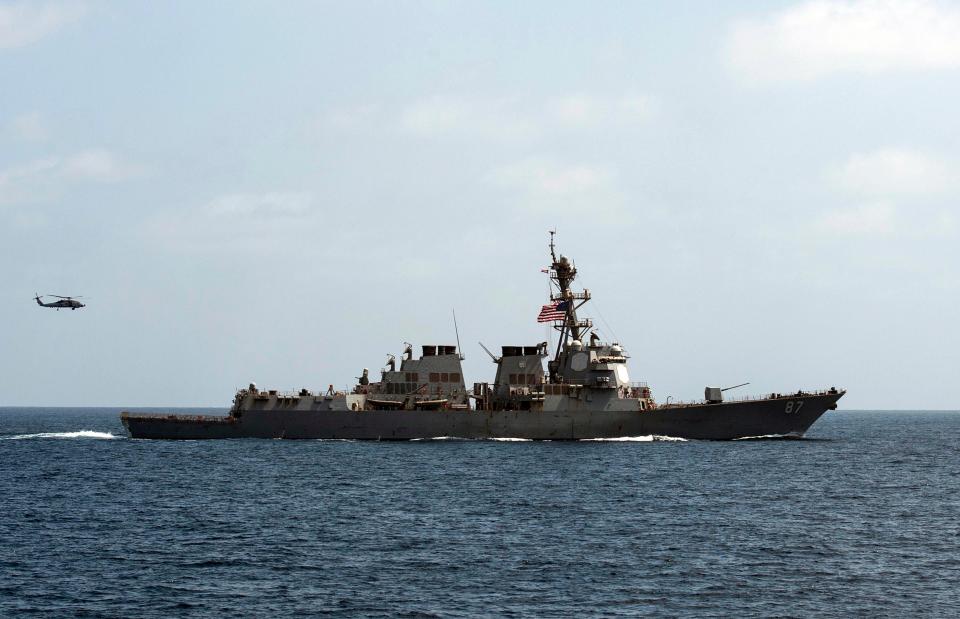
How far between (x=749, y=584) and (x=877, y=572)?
4243mm

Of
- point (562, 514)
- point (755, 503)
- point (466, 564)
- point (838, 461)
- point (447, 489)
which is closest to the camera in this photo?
point (466, 564)

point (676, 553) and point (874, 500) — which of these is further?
point (874, 500)

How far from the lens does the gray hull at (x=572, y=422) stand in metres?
60.4

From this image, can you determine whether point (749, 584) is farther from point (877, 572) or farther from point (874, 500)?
point (874, 500)

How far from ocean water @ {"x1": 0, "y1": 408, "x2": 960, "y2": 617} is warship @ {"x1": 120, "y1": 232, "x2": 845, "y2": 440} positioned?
3.90 m

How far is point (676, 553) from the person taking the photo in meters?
29.2

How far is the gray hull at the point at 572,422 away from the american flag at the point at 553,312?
6264mm

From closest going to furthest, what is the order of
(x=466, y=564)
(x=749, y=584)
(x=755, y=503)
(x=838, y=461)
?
(x=749, y=584) → (x=466, y=564) → (x=755, y=503) → (x=838, y=461)

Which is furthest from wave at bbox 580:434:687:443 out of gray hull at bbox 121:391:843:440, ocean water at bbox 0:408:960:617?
ocean water at bbox 0:408:960:617

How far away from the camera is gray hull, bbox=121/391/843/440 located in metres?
60.4

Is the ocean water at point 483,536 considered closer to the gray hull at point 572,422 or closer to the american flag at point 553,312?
the gray hull at point 572,422

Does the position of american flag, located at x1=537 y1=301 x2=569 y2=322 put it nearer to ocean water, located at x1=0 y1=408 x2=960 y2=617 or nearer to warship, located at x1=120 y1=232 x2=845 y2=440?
warship, located at x1=120 y1=232 x2=845 y2=440

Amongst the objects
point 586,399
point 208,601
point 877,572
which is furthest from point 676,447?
point 208,601

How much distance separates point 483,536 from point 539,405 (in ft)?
96.5
